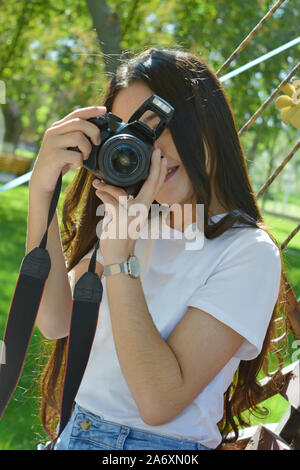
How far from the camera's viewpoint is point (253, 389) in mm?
1293

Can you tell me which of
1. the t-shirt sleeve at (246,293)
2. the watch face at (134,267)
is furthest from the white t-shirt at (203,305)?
the watch face at (134,267)

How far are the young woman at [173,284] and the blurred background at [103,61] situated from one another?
132mm

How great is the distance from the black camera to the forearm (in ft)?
0.53

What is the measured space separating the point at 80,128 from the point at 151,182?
163mm

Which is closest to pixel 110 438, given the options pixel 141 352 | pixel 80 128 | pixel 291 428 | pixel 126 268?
pixel 141 352

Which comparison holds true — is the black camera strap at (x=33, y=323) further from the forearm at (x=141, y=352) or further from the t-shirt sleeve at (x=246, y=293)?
the t-shirt sleeve at (x=246, y=293)

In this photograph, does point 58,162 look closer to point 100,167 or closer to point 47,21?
point 100,167

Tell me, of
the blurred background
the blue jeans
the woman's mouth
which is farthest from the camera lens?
the blue jeans

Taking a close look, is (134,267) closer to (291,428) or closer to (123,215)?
(123,215)

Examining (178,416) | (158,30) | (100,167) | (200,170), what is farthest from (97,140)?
(158,30)

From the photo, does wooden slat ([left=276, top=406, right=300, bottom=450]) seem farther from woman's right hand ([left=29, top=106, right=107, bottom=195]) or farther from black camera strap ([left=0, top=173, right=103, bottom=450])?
woman's right hand ([left=29, top=106, right=107, bottom=195])

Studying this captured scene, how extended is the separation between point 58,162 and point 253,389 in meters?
0.61

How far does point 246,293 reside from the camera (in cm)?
102

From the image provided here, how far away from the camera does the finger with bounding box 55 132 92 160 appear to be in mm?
1065
